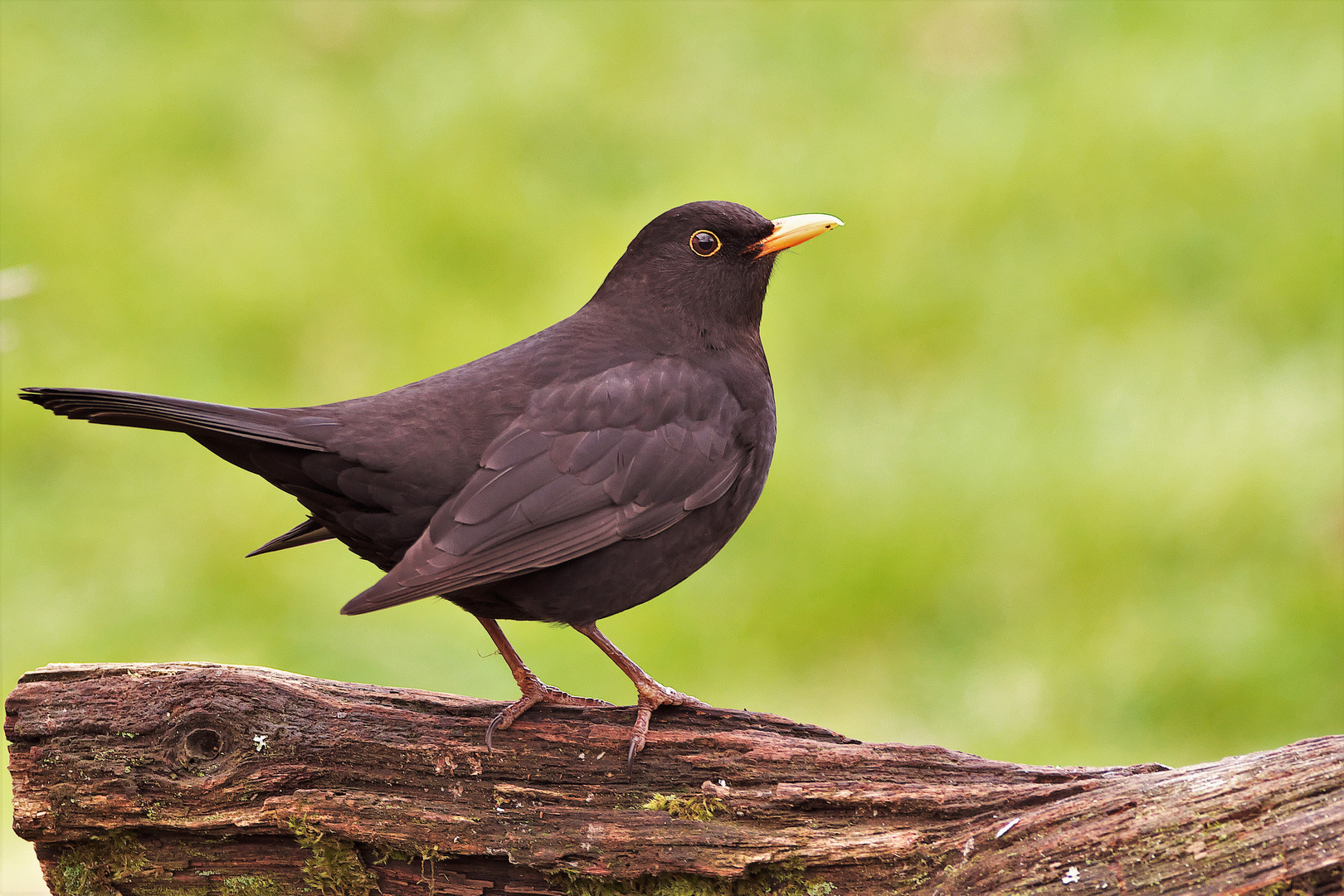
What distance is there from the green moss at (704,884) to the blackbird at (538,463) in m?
0.37

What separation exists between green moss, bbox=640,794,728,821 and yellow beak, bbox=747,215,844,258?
187cm

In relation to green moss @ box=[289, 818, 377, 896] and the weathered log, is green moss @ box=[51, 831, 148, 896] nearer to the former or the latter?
the weathered log

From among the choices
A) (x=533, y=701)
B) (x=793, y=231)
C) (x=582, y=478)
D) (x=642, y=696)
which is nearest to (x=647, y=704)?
(x=642, y=696)

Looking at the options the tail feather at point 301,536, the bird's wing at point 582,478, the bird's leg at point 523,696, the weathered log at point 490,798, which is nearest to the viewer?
the weathered log at point 490,798

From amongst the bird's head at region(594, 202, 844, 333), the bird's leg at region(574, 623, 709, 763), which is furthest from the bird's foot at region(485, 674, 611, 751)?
the bird's head at region(594, 202, 844, 333)

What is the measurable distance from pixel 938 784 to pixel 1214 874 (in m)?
0.74

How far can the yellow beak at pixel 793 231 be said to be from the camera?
4305 millimetres

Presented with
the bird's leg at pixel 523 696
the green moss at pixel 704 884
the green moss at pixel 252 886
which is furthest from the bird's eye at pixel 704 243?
the green moss at pixel 252 886

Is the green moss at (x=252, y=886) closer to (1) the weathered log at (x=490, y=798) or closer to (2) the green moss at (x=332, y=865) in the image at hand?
(1) the weathered log at (x=490, y=798)

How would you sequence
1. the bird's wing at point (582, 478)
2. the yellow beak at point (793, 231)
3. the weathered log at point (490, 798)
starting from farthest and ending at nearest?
the yellow beak at point (793, 231), the bird's wing at point (582, 478), the weathered log at point (490, 798)

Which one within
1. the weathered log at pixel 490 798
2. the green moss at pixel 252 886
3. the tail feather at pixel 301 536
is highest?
the tail feather at pixel 301 536

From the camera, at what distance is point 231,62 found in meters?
9.98

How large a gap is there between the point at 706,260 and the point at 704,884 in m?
2.06

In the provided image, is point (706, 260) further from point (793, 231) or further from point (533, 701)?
point (533, 701)
